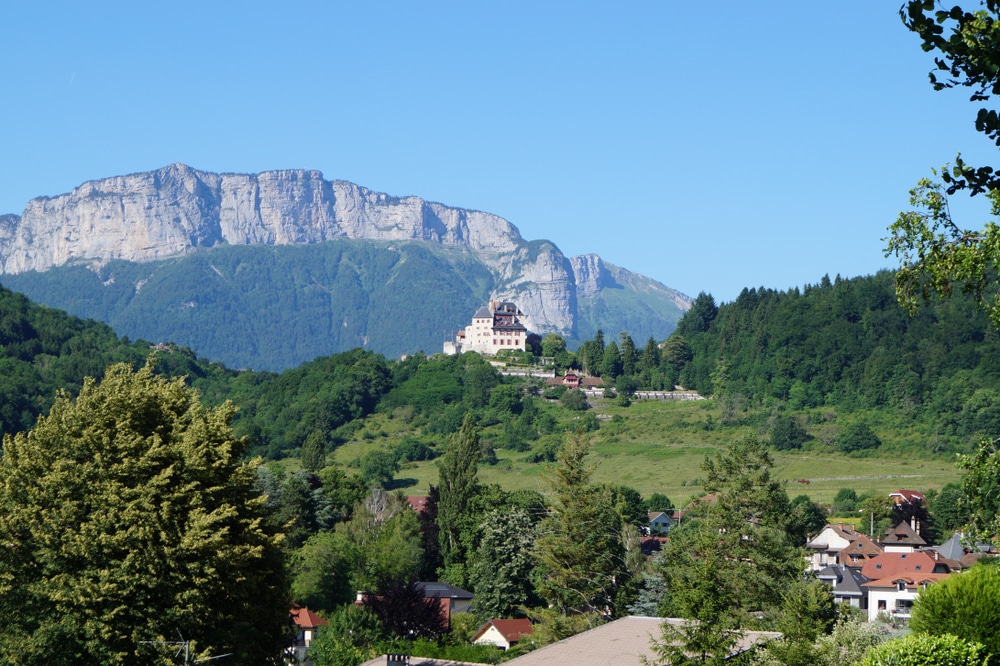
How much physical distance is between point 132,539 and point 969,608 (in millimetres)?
16258

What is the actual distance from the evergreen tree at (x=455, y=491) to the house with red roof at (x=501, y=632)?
60.1 feet

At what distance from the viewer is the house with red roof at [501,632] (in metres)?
59.8

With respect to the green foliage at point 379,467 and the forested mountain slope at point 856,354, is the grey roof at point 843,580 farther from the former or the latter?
the forested mountain slope at point 856,354

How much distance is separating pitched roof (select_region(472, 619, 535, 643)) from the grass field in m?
44.3

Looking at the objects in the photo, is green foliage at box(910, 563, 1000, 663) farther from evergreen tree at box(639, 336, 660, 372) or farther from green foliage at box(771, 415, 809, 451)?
evergreen tree at box(639, 336, 660, 372)

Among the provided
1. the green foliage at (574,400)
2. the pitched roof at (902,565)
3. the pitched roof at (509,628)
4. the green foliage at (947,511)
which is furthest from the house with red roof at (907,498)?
the green foliage at (574,400)

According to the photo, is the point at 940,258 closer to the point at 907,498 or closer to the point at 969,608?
the point at 969,608

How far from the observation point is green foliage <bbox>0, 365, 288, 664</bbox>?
87.0 feet

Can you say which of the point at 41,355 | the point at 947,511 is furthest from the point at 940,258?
the point at 41,355

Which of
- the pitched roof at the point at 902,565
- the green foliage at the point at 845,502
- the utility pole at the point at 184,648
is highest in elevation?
the utility pole at the point at 184,648

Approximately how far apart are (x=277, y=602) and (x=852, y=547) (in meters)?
62.0

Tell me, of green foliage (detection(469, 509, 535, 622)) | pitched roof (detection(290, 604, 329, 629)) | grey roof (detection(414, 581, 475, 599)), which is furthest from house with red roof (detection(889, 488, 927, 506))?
pitched roof (detection(290, 604, 329, 629))

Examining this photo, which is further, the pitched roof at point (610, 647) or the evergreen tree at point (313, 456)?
the evergreen tree at point (313, 456)

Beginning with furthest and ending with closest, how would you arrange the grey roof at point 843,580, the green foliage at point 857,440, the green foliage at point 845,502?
the green foliage at point 857,440, the green foliage at point 845,502, the grey roof at point 843,580
